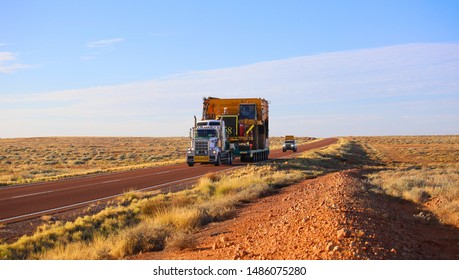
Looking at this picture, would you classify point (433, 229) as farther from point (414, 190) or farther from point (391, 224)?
point (414, 190)

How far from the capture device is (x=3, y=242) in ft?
40.0

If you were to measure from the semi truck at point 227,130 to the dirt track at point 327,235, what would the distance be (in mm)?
20835

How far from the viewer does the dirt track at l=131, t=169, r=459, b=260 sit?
8625 millimetres

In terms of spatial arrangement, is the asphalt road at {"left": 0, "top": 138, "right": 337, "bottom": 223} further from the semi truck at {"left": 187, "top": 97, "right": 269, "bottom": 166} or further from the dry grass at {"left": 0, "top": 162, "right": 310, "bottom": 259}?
the semi truck at {"left": 187, "top": 97, "right": 269, "bottom": 166}

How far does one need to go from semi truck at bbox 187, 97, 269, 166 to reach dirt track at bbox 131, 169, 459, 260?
20.8 m

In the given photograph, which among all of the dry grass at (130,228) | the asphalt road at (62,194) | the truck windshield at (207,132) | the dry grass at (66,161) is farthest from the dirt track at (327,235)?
the truck windshield at (207,132)

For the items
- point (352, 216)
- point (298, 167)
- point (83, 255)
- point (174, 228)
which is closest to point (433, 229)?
point (352, 216)

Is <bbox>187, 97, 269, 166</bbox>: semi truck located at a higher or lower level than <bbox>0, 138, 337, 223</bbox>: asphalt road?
higher

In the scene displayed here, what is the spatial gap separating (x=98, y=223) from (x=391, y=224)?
7.87 metres

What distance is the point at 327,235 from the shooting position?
941 cm

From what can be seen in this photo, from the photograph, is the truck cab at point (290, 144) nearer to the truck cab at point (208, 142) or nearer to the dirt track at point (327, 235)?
the truck cab at point (208, 142)

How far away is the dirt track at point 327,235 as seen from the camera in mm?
8625

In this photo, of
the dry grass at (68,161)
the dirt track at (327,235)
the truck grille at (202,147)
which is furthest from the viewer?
the dry grass at (68,161)

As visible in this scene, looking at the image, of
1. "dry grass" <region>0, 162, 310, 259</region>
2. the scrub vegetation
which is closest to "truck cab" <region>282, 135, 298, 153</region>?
the scrub vegetation
